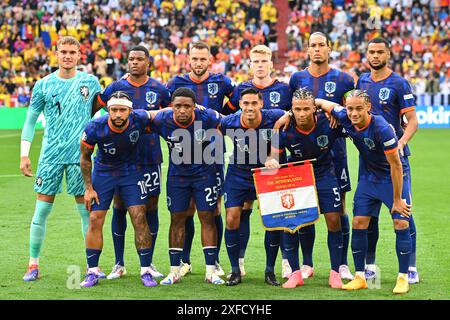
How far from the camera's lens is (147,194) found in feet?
28.4

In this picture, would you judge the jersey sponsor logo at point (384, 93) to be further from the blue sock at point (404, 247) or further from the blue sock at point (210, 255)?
the blue sock at point (210, 255)

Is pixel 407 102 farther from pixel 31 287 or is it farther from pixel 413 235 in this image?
pixel 31 287

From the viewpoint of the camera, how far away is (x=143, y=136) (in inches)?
348

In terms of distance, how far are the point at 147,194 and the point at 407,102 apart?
2.70m

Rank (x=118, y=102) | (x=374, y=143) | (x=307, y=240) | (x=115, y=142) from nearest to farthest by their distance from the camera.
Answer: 1. (x=374, y=143)
2. (x=118, y=102)
3. (x=115, y=142)
4. (x=307, y=240)

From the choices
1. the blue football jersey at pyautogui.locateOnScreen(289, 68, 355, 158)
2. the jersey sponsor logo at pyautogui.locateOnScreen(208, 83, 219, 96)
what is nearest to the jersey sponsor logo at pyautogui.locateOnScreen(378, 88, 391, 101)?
the blue football jersey at pyautogui.locateOnScreen(289, 68, 355, 158)

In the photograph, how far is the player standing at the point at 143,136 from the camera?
880 centimetres

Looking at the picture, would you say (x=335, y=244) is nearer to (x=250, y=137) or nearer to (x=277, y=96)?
(x=250, y=137)

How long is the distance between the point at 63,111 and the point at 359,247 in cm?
319

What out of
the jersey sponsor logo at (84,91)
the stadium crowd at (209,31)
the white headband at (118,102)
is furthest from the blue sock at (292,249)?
the stadium crowd at (209,31)

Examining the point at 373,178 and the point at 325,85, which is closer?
the point at 373,178

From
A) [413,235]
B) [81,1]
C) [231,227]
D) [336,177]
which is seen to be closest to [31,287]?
[231,227]

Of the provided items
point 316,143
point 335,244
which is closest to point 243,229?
point 335,244

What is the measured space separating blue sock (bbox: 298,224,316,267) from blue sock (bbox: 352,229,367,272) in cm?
51
